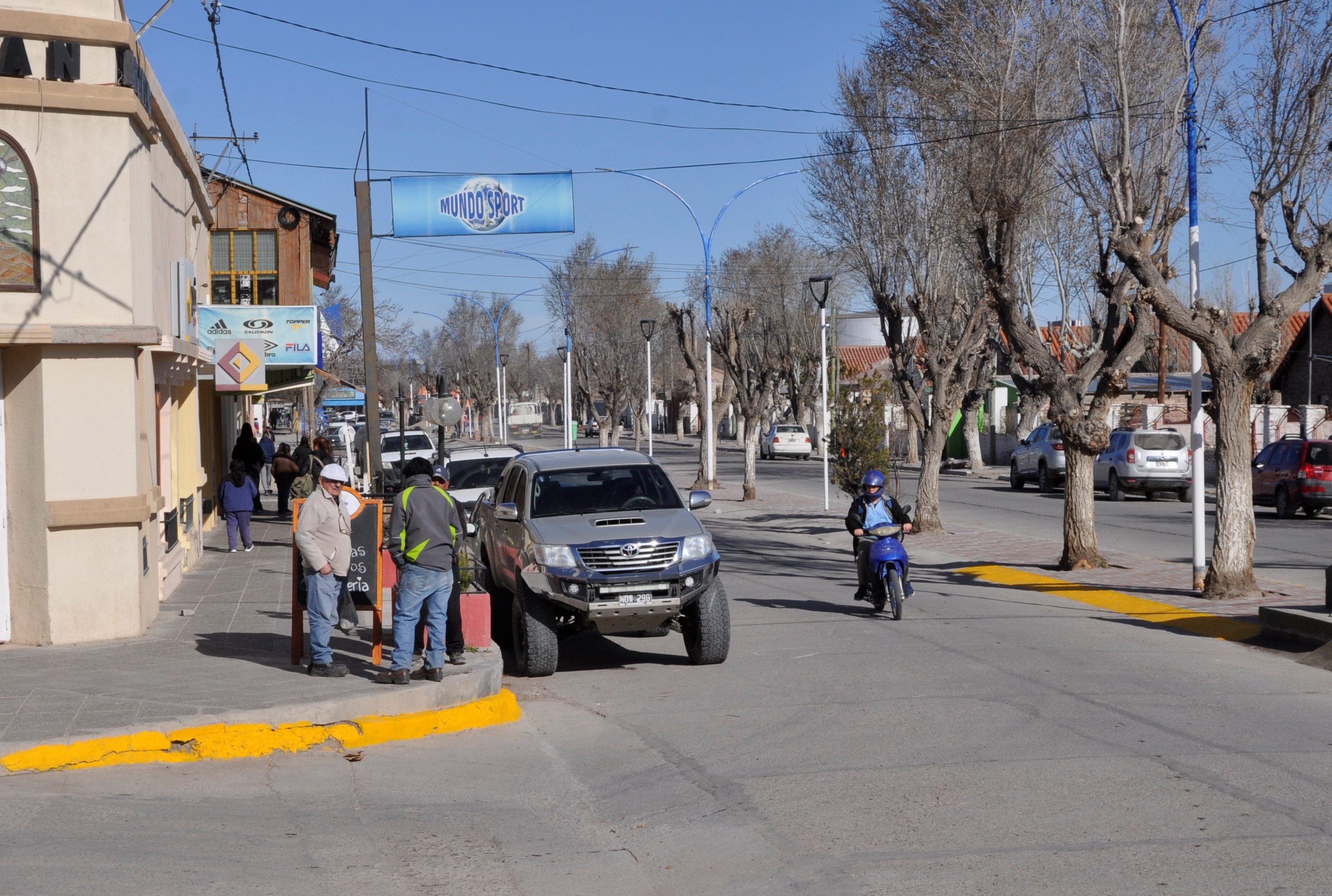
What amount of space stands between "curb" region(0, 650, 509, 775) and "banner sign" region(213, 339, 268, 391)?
33.9 feet

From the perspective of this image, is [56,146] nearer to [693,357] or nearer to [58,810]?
[58,810]

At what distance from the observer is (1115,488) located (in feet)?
107

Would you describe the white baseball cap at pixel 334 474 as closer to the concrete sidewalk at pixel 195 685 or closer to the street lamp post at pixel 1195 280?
the concrete sidewalk at pixel 195 685

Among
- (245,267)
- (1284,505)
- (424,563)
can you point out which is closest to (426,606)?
(424,563)

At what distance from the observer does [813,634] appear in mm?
12914

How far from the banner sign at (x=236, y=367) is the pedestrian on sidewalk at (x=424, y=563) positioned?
979 centimetres

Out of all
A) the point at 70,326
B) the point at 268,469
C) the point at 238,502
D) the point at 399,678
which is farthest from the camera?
the point at 268,469

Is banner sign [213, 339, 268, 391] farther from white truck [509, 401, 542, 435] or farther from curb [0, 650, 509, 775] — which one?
white truck [509, 401, 542, 435]

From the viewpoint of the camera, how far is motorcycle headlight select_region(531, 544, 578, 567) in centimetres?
1041

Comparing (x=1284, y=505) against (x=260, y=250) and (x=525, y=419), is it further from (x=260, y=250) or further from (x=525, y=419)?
(x=525, y=419)

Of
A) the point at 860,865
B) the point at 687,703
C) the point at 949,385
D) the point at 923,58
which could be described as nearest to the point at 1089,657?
the point at 687,703

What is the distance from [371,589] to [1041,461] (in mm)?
29969

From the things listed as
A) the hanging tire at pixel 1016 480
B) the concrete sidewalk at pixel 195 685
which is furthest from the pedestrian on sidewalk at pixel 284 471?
the hanging tire at pixel 1016 480

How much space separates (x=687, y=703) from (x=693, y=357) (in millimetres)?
29710
